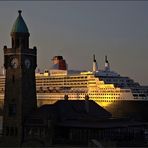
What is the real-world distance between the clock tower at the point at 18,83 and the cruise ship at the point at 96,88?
48.1 metres

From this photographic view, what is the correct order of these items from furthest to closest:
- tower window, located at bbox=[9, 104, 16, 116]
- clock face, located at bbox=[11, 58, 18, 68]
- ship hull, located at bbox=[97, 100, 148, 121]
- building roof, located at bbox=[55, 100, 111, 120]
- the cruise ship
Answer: the cruise ship < ship hull, located at bbox=[97, 100, 148, 121] < tower window, located at bbox=[9, 104, 16, 116] < clock face, located at bbox=[11, 58, 18, 68] < building roof, located at bbox=[55, 100, 111, 120]

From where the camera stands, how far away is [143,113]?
371 ft

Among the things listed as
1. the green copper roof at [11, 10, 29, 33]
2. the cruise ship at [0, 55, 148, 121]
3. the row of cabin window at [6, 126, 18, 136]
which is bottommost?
the row of cabin window at [6, 126, 18, 136]

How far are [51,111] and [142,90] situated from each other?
61.3 meters

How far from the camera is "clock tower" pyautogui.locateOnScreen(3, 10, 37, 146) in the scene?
2414 inches

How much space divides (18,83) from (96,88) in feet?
205

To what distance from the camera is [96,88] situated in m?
123

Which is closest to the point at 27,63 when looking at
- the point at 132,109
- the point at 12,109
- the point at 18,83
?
the point at 18,83

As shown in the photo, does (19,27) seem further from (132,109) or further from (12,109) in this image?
(132,109)

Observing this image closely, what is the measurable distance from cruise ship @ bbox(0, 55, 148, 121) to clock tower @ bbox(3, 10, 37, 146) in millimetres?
48141

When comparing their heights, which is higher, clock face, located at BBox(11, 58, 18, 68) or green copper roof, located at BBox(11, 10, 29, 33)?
green copper roof, located at BBox(11, 10, 29, 33)

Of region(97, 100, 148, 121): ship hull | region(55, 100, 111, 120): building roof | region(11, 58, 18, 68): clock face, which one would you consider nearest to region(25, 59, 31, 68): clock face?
region(11, 58, 18, 68): clock face

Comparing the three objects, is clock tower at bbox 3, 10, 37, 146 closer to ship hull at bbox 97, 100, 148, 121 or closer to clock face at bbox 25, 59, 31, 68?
clock face at bbox 25, 59, 31, 68

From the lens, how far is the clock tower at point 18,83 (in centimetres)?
6131
